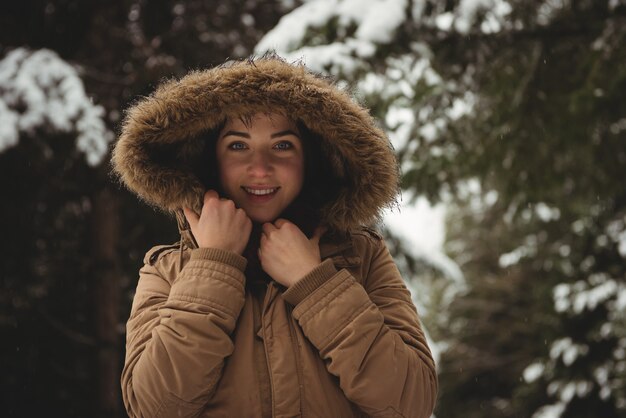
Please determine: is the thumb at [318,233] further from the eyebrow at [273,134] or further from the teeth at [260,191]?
the eyebrow at [273,134]

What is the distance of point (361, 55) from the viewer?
463 centimetres

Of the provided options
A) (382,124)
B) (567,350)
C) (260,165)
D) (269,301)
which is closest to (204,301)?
(269,301)

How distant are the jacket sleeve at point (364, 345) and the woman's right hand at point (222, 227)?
0.74 ft

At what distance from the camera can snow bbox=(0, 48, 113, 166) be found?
5.12 m

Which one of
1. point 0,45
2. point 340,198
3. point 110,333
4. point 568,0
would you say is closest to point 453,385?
point 110,333

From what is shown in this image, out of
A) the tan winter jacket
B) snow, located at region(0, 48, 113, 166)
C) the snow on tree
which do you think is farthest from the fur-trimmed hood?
snow, located at region(0, 48, 113, 166)

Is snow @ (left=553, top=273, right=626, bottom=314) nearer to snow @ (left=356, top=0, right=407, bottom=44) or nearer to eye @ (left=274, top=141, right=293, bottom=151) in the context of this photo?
snow @ (left=356, top=0, right=407, bottom=44)

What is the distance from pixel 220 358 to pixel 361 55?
3278 mm

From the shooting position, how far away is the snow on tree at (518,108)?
4.68 m

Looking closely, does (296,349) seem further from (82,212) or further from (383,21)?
(82,212)

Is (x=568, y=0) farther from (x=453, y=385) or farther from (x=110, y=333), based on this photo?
(x=453, y=385)

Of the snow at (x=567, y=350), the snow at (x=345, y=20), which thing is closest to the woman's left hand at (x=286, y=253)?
the snow at (x=345, y=20)

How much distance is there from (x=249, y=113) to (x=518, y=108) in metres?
3.99

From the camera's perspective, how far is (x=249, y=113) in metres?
2.05
